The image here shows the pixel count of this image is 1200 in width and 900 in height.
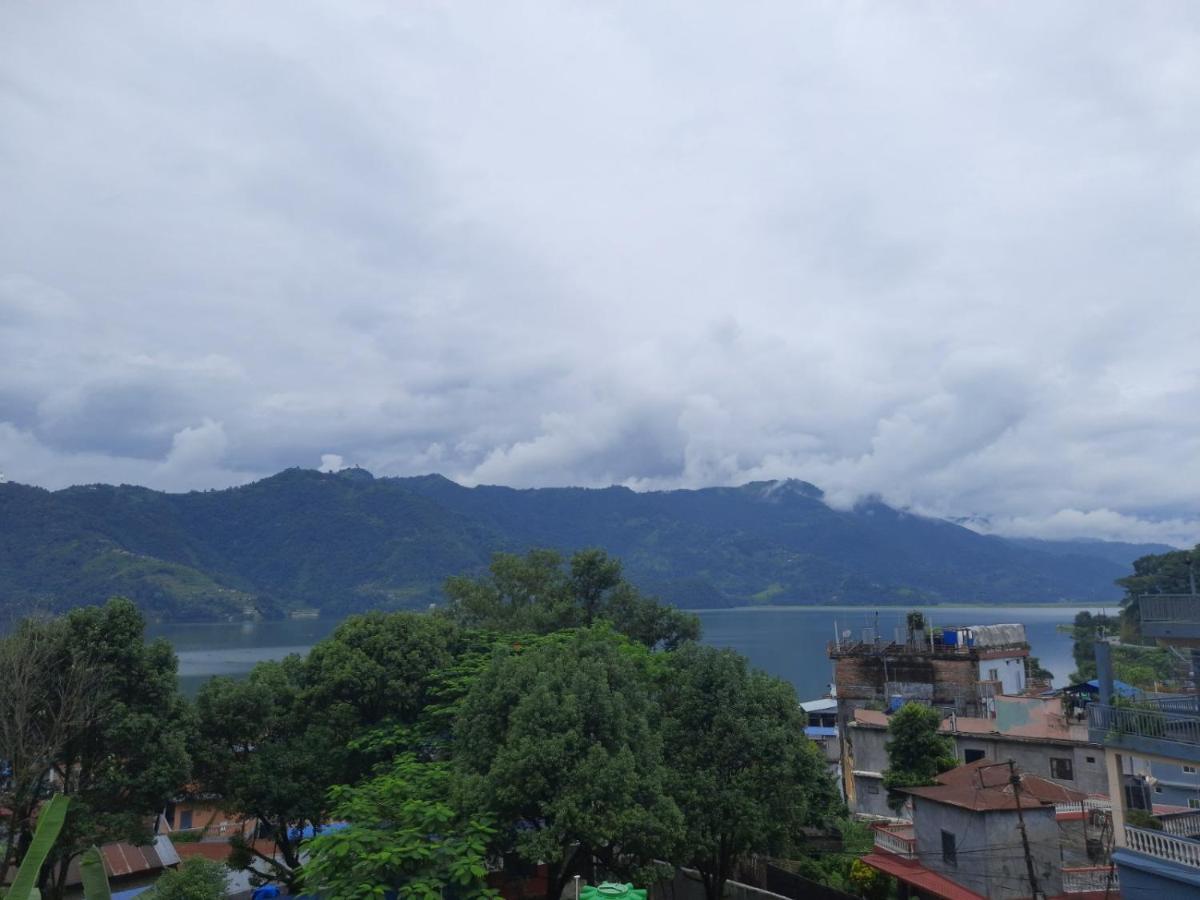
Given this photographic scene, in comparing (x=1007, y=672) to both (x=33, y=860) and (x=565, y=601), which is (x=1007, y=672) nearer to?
(x=565, y=601)

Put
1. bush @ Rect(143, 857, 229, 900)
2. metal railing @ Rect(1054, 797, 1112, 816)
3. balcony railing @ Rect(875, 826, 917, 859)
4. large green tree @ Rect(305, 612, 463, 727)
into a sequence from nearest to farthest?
bush @ Rect(143, 857, 229, 900), balcony railing @ Rect(875, 826, 917, 859), metal railing @ Rect(1054, 797, 1112, 816), large green tree @ Rect(305, 612, 463, 727)

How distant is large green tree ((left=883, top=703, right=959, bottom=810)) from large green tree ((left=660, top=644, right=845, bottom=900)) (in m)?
8.94

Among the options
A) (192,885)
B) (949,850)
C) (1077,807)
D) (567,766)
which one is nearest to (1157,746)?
(949,850)

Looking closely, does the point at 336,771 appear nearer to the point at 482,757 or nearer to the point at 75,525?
the point at 482,757

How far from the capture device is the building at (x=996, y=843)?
1823 centimetres

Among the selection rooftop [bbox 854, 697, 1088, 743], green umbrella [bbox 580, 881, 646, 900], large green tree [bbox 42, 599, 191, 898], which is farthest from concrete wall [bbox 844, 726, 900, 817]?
large green tree [bbox 42, 599, 191, 898]

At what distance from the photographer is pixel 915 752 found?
25125 millimetres

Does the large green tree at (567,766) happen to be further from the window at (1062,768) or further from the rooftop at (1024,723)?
the rooftop at (1024,723)

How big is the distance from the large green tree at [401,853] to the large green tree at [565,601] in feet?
64.2

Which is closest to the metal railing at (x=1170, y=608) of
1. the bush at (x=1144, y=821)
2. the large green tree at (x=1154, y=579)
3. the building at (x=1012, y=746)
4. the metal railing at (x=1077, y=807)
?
the bush at (x=1144, y=821)

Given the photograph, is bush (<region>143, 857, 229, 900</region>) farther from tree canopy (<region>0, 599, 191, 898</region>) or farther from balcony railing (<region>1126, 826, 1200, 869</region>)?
balcony railing (<region>1126, 826, 1200, 869</region>)

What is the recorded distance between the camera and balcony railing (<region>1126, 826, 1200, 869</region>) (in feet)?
41.8

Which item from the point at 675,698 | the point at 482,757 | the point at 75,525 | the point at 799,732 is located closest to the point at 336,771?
the point at 482,757

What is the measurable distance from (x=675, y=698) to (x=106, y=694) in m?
11.2
